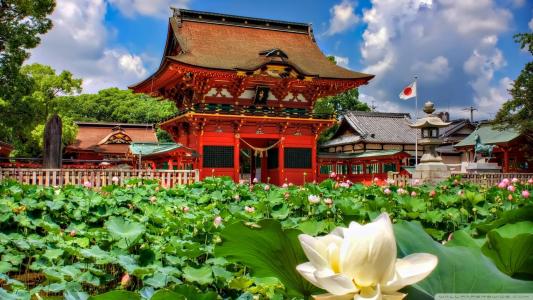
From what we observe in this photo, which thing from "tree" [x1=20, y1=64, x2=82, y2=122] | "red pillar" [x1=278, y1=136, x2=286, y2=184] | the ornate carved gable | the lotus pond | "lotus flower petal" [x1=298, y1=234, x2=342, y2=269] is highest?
"tree" [x1=20, y1=64, x2=82, y2=122]

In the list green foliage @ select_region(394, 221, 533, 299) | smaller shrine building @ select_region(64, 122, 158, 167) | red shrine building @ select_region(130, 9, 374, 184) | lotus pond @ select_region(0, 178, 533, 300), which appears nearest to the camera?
green foliage @ select_region(394, 221, 533, 299)

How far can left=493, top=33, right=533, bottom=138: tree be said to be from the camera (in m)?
20.2

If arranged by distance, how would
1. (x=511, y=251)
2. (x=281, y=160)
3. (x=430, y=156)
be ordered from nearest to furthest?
(x=511, y=251), (x=430, y=156), (x=281, y=160)

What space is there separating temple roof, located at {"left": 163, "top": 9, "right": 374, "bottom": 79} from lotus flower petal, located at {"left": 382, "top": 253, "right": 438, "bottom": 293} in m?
17.7

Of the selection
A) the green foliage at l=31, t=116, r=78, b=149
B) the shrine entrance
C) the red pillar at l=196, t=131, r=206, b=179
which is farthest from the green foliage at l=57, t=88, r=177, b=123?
the red pillar at l=196, t=131, r=206, b=179

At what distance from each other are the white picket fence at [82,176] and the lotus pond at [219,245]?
488cm

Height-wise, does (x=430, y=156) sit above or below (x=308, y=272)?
above

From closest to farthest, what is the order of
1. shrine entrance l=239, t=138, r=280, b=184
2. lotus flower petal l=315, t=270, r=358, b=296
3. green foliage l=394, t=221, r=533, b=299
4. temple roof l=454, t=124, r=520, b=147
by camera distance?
lotus flower petal l=315, t=270, r=358, b=296 < green foliage l=394, t=221, r=533, b=299 < shrine entrance l=239, t=138, r=280, b=184 < temple roof l=454, t=124, r=520, b=147

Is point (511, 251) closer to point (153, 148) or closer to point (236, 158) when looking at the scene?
point (153, 148)

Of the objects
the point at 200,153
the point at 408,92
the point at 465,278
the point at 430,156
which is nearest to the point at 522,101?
the point at 408,92

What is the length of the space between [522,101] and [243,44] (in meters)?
12.8

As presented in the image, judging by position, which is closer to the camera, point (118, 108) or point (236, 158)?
point (236, 158)

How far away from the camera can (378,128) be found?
2895 centimetres

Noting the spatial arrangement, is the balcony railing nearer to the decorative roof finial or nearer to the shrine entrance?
the shrine entrance
